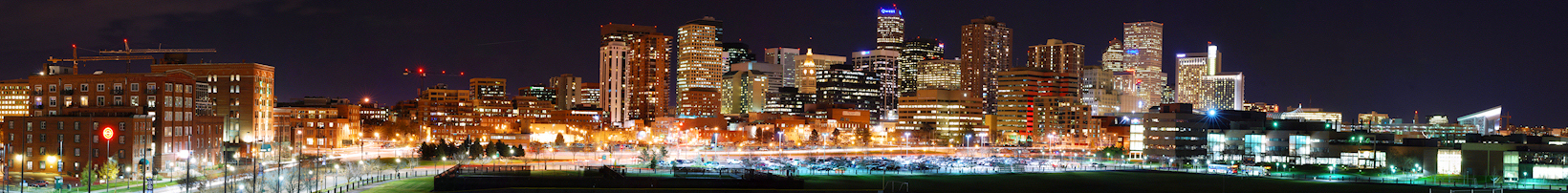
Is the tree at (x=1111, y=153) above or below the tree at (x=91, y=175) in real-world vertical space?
below

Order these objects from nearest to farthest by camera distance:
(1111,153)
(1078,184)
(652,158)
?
(1078,184)
(652,158)
(1111,153)

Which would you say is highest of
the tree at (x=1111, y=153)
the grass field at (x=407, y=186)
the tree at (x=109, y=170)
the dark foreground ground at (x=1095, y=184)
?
the tree at (x=109, y=170)

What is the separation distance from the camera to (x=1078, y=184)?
95.5 m

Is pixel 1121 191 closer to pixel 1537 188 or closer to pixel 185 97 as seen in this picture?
pixel 1537 188

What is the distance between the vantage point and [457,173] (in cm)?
8294

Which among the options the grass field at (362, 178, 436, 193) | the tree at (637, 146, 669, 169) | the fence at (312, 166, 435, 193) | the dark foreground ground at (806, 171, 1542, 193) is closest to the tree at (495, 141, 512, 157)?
the tree at (637, 146, 669, 169)

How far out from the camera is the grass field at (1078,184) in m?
88.1

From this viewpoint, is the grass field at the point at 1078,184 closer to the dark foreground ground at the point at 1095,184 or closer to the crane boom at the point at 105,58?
the dark foreground ground at the point at 1095,184

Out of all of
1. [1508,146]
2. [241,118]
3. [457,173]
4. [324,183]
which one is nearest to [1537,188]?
[1508,146]

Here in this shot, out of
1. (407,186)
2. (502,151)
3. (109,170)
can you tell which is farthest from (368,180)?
(502,151)

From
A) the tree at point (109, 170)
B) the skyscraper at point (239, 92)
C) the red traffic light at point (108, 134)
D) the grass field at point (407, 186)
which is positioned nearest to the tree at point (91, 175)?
the tree at point (109, 170)

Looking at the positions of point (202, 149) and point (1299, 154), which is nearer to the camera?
point (202, 149)

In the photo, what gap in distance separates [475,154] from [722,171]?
3130 centimetres

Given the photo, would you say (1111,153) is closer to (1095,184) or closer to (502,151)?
(1095,184)
